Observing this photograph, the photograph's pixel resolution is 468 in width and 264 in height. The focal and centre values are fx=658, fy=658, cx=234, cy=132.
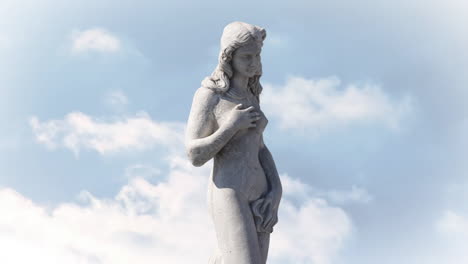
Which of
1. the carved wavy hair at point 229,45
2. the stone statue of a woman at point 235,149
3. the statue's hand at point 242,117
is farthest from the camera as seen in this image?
the carved wavy hair at point 229,45

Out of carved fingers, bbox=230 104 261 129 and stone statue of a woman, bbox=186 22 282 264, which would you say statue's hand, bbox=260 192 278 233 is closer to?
stone statue of a woman, bbox=186 22 282 264

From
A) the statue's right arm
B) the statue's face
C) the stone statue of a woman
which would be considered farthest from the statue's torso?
the statue's face

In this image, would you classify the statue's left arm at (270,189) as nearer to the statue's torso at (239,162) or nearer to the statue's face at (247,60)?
the statue's torso at (239,162)

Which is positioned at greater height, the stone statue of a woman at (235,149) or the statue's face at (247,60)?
the statue's face at (247,60)

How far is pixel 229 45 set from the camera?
7621 millimetres

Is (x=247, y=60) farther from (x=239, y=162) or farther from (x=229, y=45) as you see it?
(x=239, y=162)

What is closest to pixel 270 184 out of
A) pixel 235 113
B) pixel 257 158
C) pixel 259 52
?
pixel 257 158

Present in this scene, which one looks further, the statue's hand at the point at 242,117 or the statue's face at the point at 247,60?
the statue's face at the point at 247,60

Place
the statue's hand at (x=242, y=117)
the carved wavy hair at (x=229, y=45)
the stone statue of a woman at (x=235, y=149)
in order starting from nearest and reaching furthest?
the stone statue of a woman at (x=235, y=149), the statue's hand at (x=242, y=117), the carved wavy hair at (x=229, y=45)

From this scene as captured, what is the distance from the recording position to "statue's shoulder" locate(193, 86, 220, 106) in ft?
24.9

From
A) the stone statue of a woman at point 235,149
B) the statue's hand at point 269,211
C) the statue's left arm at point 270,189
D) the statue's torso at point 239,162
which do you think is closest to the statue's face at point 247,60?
the stone statue of a woman at point 235,149

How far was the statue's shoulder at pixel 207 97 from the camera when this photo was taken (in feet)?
24.9

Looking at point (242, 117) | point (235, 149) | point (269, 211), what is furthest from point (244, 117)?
point (269, 211)

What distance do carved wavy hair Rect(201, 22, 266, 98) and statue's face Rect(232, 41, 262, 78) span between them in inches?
1.8
